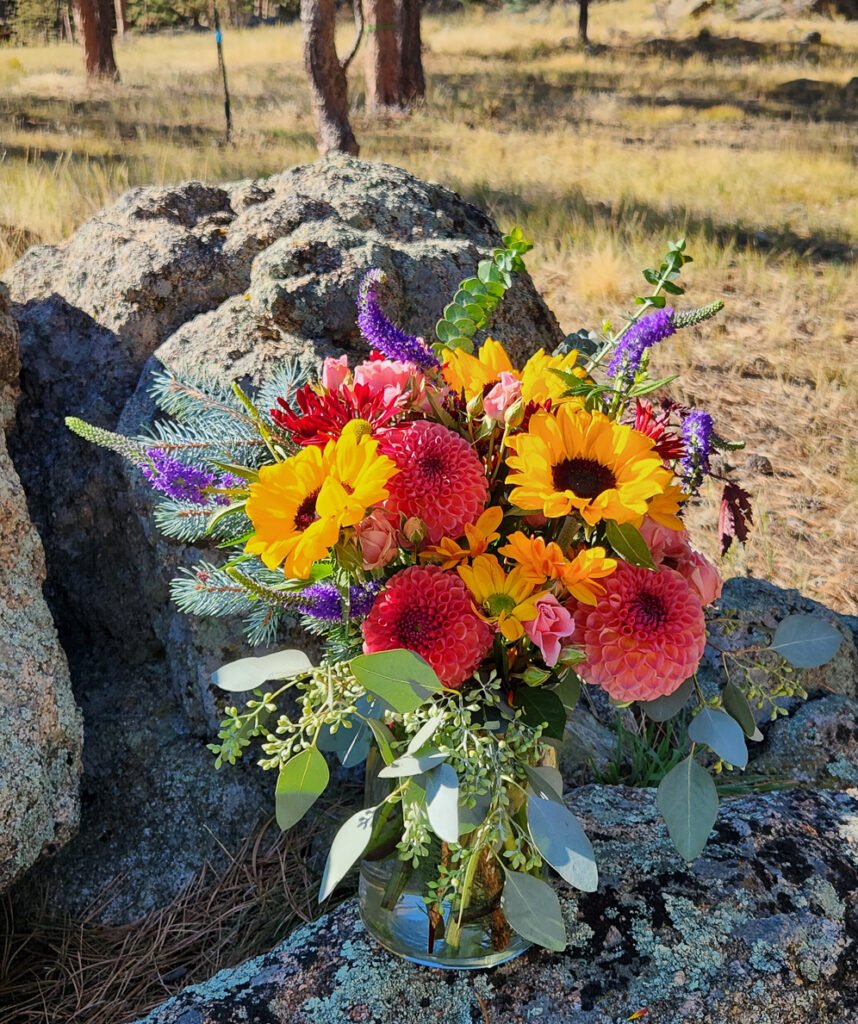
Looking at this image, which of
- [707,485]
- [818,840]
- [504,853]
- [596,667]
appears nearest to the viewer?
[596,667]

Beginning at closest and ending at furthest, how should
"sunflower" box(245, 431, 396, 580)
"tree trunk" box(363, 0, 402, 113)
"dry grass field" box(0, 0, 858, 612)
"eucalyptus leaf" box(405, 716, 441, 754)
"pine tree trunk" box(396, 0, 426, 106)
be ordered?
"sunflower" box(245, 431, 396, 580)
"eucalyptus leaf" box(405, 716, 441, 754)
"dry grass field" box(0, 0, 858, 612)
"tree trunk" box(363, 0, 402, 113)
"pine tree trunk" box(396, 0, 426, 106)

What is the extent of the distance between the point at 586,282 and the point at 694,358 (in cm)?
91

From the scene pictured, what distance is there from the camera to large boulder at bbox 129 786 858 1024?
1.46 m

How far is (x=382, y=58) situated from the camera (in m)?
13.9

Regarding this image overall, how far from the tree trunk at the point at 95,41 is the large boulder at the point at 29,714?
17.8 m

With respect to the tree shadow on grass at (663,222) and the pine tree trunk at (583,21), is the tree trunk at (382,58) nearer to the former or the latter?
the tree shadow on grass at (663,222)

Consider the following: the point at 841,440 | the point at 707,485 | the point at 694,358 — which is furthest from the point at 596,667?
the point at 694,358

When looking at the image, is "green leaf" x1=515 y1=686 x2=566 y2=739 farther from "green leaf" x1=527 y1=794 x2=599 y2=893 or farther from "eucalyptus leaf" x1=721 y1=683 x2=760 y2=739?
"eucalyptus leaf" x1=721 y1=683 x2=760 y2=739

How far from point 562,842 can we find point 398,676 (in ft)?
1.02

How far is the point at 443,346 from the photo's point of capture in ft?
4.84

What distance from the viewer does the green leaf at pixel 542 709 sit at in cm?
130

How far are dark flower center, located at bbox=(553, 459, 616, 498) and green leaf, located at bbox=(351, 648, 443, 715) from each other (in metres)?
0.26

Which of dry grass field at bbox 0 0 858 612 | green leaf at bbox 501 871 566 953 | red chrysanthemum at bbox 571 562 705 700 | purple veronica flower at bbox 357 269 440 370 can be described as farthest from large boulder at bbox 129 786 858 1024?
dry grass field at bbox 0 0 858 612

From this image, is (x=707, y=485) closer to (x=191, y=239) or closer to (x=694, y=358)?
(x=694, y=358)
